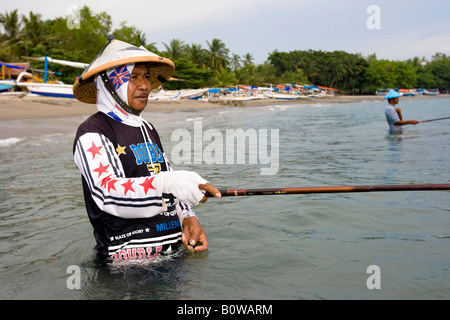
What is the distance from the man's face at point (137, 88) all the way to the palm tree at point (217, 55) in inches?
3049

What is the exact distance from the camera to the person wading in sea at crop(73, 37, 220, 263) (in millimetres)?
2324

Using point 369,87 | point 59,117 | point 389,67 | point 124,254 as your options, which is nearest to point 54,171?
point 124,254

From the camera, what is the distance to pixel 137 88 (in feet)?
8.96

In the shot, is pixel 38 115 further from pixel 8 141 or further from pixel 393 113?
pixel 393 113

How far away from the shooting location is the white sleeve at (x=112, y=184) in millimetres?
2322

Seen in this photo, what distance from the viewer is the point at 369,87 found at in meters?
113

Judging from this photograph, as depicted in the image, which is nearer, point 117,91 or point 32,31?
point 117,91

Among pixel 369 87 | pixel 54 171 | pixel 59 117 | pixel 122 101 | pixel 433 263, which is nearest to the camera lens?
pixel 122 101

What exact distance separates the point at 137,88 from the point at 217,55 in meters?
80.2
